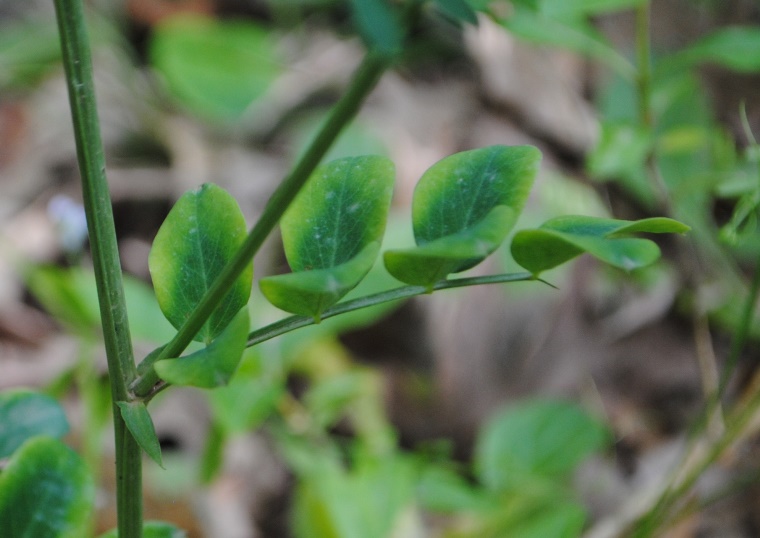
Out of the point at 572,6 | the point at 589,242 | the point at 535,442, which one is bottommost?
the point at 589,242

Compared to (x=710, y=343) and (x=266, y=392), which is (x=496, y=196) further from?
(x=710, y=343)

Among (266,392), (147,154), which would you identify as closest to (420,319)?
(266,392)

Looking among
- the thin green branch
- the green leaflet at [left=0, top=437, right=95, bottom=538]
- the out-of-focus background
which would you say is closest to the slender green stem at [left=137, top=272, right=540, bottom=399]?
the thin green branch

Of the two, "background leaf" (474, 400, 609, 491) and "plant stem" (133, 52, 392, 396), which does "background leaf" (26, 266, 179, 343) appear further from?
"plant stem" (133, 52, 392, 396)

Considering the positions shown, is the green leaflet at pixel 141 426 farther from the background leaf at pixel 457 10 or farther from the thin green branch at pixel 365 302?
the background leaf at pixel 457 10

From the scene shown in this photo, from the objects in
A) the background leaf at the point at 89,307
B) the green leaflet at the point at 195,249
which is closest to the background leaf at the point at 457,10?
the green leaflet at the point at 195,249

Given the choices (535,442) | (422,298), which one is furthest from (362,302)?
(422,298)

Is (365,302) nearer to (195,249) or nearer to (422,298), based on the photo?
(195,249)
